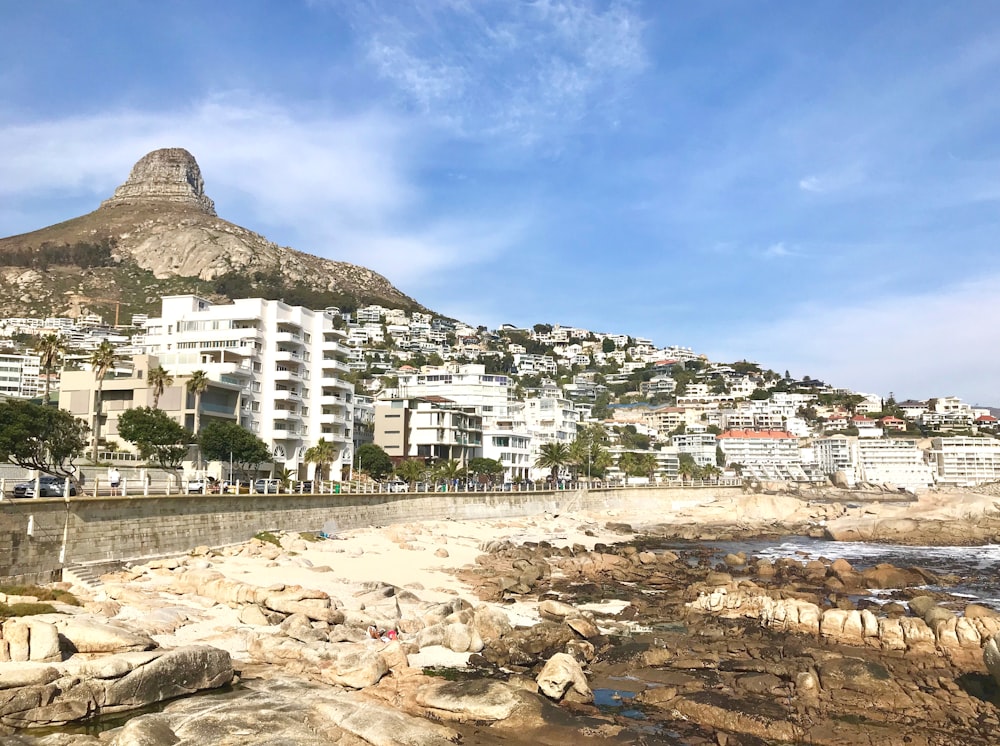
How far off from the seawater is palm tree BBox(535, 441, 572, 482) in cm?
3025

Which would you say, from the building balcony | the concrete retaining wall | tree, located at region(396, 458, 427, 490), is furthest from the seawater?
the building balcony

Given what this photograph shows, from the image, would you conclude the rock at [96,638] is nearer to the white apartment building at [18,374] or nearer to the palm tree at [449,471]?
the palm tree at [449,471]

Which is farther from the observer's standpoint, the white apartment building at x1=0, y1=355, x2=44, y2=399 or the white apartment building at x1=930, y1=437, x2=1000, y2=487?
the white apartment building at x1=930, y1=437, x2=1000, y2=487

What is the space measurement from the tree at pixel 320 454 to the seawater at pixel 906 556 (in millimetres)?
31570

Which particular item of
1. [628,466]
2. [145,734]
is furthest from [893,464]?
[145,734]

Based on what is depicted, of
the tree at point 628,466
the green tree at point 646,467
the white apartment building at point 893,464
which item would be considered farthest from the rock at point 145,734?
the white apartment building at point 893,464

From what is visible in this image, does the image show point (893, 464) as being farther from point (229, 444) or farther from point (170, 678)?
point (170, 678)

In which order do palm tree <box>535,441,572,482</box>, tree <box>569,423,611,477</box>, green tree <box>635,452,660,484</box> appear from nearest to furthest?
palm tree <box>535,441,572,482</box> < tree <box>569,423,611,477</box> < green tree <box>635,452,660,484</box>

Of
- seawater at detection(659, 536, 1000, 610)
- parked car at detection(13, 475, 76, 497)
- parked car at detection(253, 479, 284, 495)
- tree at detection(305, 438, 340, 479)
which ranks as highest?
tree at detection(305, 438, 340, 479)

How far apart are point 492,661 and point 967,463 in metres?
193

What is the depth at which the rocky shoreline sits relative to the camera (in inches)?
687

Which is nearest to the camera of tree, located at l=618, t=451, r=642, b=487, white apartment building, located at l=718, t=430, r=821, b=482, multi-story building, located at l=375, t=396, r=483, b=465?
multi-story building, located at l=375, t=396, r=483, b=465

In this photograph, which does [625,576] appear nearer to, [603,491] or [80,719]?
[80,719]

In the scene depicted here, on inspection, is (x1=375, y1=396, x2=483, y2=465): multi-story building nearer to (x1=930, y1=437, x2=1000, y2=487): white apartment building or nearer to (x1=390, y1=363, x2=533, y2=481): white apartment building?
(x1=390, y1=363, x2=533, y2=481): white apartment building
